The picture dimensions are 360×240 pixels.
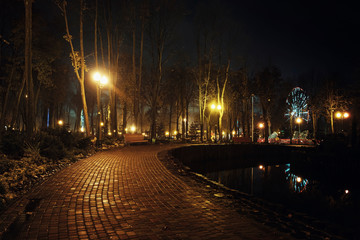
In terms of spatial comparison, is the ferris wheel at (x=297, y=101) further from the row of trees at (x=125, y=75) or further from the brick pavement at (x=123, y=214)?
the brick pavement at (x=123, y=214)

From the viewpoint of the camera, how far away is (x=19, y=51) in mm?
24203

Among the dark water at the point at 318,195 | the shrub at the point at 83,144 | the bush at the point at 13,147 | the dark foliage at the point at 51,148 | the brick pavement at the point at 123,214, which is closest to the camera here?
the brick pavement at the point at 123,214

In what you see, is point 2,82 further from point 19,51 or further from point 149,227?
point 149,227

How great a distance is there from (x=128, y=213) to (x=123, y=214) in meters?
0.10

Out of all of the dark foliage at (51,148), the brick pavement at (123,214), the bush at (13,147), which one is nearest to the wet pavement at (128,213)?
the brick pavement at (123,214)

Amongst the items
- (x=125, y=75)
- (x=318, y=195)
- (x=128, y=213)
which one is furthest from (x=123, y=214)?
(x=125, y=75)

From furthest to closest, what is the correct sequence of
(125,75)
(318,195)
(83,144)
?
(125,75)
(83,144)
(318,195)

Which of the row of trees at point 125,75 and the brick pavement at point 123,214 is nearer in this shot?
the brick pavement at point 123,214

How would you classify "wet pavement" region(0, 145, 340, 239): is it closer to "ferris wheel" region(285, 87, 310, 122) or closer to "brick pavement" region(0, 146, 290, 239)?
"brick pavement" region(0, 146, 290, 239)

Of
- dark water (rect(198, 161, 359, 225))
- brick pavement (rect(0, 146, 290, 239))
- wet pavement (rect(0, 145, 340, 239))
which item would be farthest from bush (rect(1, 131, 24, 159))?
dark water (rect(198, 161, 359, 225))

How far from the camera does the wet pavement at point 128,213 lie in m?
4.04

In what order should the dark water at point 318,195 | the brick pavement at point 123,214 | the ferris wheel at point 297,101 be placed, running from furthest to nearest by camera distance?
the ferris wheel at point 297,101
the dark water at point 318,195
the brick pavement at point 123,214

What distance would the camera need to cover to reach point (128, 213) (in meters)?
4.92

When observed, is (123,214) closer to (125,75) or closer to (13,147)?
(13,147)
